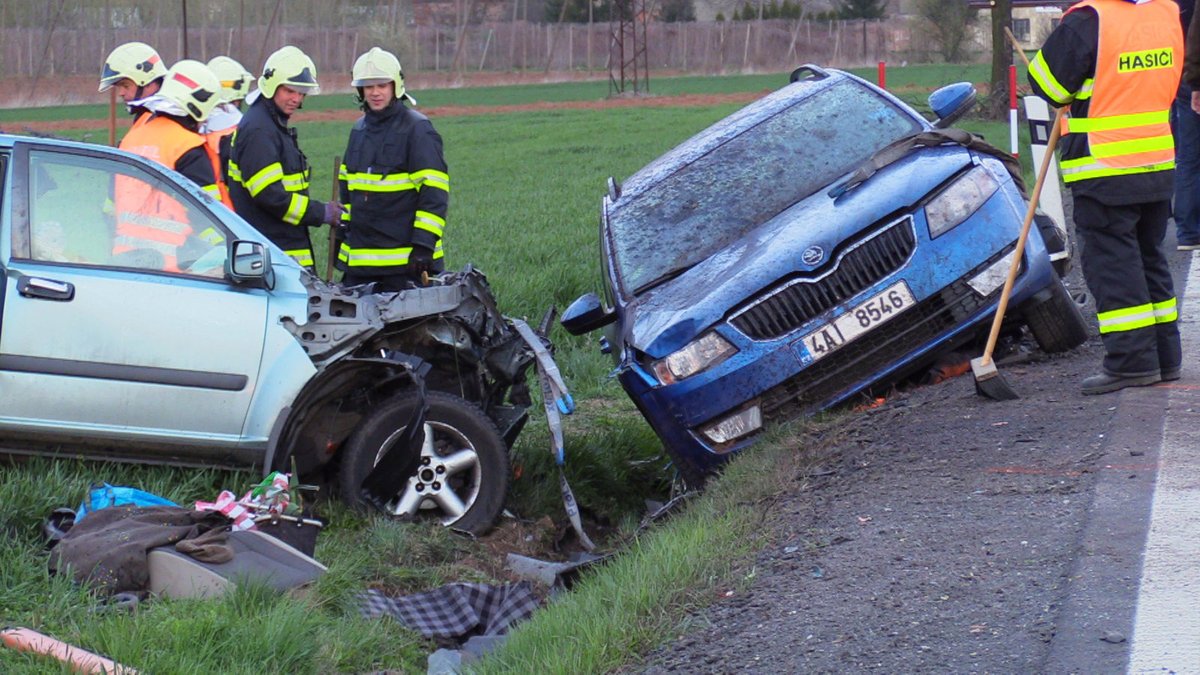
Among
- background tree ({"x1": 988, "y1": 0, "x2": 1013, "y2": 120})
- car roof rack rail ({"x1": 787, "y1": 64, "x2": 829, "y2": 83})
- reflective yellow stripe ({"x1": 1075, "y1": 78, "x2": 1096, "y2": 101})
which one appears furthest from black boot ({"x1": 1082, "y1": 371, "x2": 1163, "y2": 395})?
background tree ({"x1": 988, "y1": 0, "x2": 1013, "y2": 120})

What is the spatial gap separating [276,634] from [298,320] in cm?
198

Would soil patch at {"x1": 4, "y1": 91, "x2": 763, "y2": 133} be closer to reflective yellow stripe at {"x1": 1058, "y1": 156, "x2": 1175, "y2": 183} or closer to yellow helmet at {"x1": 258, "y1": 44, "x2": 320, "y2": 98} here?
yellow helmet at {"x1": 258, "y1": 44, "x2": 320, "y2": 98}

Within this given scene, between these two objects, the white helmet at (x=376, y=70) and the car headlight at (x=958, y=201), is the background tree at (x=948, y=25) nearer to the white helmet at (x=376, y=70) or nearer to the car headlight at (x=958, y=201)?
the white helmet at (x=376, y=70)

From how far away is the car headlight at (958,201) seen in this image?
6.55m

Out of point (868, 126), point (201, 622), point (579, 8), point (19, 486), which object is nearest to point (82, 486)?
point (19, 486)

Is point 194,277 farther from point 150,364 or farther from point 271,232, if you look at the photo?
point 271,232

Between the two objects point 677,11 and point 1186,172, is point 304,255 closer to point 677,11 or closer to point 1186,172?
point 1186,172

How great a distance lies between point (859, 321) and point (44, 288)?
10.7 ft

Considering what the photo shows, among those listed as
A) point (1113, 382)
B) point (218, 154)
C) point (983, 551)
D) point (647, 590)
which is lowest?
point (647, 590)

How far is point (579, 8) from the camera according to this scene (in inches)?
3009

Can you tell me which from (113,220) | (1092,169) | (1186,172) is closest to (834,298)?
(1092,169)

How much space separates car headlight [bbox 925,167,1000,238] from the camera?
655cm

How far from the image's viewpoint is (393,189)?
7.96m

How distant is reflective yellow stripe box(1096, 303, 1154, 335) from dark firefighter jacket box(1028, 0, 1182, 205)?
44 cm
